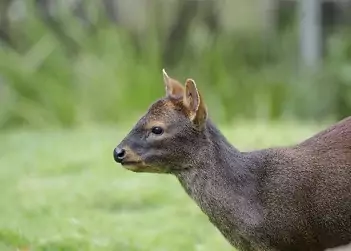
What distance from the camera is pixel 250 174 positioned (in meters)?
4.38

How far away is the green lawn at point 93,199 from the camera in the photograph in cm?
580

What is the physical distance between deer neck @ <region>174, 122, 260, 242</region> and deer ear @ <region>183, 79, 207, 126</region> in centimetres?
11

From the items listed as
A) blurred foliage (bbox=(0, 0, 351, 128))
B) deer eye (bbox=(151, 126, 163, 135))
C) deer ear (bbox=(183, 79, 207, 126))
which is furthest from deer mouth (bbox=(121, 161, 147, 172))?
blurred foliage (bbox=(0, 0, 351, 128))

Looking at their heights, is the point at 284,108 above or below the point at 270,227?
above

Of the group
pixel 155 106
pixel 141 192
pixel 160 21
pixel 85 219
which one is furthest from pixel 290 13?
pixel 155 106

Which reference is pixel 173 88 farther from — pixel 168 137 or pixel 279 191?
pixel 279 191

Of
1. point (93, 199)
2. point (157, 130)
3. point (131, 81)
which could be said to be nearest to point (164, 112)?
point (157, 130)

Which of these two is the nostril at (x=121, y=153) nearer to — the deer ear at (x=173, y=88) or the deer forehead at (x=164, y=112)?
the deer forehead at (x=164, y=112)

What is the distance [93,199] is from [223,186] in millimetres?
3316

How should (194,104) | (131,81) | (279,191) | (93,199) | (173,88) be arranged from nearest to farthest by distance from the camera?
(279,191), (194,104), (173,88), (93,199), (131,81)

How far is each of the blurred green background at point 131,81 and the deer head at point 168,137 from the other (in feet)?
9.48

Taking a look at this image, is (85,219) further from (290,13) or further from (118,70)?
(290,13)

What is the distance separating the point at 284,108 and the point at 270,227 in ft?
29.0

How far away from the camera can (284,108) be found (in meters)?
13.0
